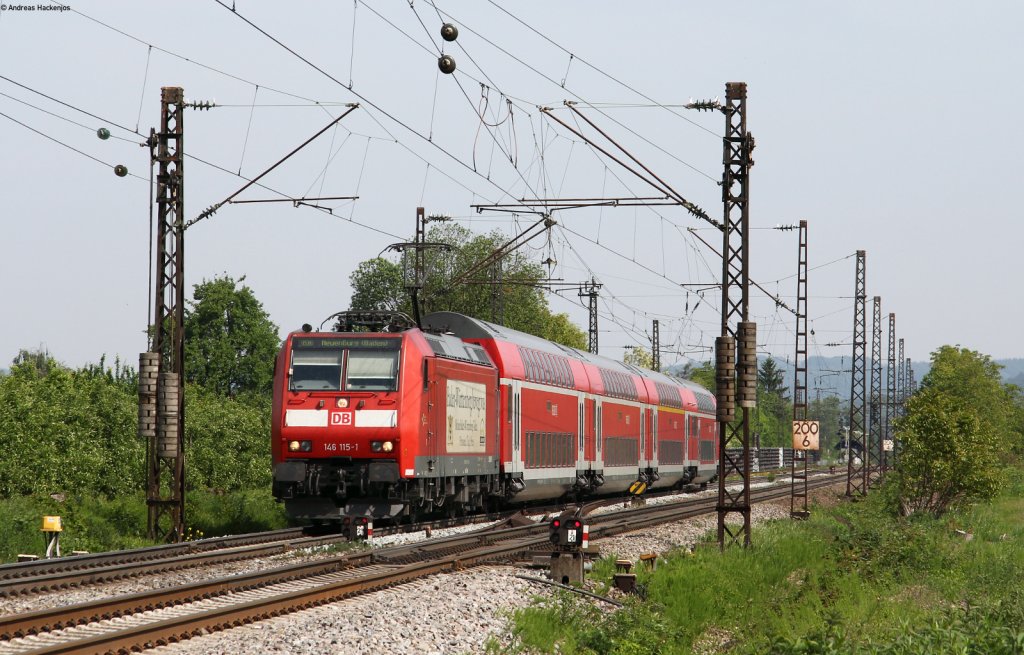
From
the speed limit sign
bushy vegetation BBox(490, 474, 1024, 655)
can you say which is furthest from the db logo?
the speed limit sign

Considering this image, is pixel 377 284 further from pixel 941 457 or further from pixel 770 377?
pixel 770 377

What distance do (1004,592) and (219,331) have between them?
7891cm

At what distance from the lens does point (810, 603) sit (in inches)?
754

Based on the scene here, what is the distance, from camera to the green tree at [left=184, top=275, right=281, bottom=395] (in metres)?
93.1

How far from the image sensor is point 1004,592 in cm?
2141

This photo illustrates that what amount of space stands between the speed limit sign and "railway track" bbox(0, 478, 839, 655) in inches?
742

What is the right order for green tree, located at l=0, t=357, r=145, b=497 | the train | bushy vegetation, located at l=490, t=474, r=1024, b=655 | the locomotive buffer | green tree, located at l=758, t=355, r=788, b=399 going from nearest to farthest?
bushy vegetation, located at l=490, t=474, r=1024, b=655, the locomotive buffer, the train, green tree, located at l=0, t=357, r=145, b=497, green tree, located at l=758, t=355, r=788, b=399

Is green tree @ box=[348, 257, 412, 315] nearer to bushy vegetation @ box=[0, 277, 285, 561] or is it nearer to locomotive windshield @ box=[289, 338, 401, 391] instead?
bushy vegetation @ box=[0, 277, 285, 561]

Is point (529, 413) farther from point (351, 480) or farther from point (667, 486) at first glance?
point (667, 486)

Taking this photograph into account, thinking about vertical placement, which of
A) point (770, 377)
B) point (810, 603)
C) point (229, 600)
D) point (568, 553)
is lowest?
point (810, 603)

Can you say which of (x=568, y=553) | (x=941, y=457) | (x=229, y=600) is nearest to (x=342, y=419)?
(x=568, y=553)

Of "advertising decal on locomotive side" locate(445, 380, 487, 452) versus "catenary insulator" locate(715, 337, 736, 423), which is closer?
"catenary insulator" locate(715, 337, 736, 423)

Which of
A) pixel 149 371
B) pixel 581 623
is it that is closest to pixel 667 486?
pixel 149 371

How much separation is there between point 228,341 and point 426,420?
72099 millimetres
